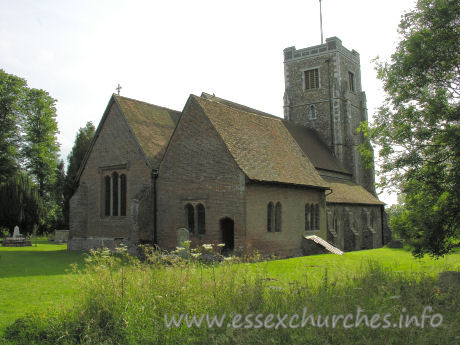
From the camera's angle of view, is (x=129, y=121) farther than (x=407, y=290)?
Yes

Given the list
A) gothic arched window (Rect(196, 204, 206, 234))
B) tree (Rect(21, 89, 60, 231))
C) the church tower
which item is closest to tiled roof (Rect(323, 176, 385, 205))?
the church tower

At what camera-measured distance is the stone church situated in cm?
2012

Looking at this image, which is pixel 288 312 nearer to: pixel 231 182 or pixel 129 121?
pixel 231 182

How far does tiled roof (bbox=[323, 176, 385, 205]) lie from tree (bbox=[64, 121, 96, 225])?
2544 cm

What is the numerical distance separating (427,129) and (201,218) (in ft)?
37.6

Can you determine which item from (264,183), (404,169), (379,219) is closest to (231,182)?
(264,183)

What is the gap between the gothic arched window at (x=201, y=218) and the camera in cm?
2098

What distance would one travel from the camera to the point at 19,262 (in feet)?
62.1

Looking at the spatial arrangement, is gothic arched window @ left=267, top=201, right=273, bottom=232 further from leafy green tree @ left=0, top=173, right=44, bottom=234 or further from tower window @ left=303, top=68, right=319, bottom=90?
tower window @ left=303, top=68, right=319, bottom=90

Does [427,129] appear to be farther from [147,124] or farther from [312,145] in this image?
[312,145]

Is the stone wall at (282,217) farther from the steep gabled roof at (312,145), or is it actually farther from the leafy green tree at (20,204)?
the leafy green tree at (20,204)

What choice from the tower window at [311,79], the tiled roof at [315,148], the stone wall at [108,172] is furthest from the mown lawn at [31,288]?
the tower window at [311,79]

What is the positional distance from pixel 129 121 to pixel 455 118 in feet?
58.2

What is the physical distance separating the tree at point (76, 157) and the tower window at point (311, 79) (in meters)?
23.3
